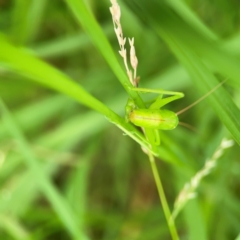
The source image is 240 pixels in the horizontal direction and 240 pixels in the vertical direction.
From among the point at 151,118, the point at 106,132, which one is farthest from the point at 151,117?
the point at 106,132

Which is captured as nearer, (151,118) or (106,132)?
(151,118)

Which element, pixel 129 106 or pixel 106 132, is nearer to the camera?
pixel 129 106

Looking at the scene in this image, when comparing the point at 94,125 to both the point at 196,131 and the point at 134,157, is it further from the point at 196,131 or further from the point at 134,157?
the point at 134,157

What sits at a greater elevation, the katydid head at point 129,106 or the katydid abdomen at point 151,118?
the katydid head at point 129,106

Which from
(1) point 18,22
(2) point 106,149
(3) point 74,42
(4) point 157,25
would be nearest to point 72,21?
(3) point 74,42

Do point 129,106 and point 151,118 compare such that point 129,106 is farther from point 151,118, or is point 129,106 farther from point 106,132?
point 106,132

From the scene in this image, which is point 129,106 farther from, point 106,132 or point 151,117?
point 106,132

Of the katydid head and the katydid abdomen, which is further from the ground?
the katydid head

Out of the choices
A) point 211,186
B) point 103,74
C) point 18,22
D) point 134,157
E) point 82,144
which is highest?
point 18,22
